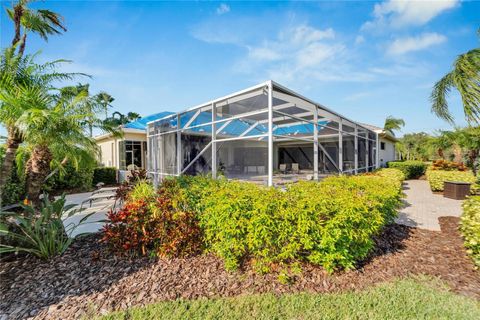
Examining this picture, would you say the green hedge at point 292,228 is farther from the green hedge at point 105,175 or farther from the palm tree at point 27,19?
the green hedge at point 105,175

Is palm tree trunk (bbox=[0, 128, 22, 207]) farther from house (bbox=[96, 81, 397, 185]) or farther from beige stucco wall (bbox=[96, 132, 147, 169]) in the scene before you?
beige stucco wall (bbox=[96, 132, 147, 169])

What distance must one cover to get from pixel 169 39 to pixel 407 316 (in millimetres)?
8714

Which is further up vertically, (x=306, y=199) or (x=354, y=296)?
(x=306, y=199)

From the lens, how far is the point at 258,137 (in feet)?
21.9

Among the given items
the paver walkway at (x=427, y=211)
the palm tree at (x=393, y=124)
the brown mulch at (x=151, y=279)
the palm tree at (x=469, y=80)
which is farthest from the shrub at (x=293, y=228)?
the palm tree at (x=393, y=124)

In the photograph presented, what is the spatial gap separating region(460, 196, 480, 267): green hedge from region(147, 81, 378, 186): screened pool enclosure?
3564 millimetres

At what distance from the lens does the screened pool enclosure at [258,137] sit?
701 cm

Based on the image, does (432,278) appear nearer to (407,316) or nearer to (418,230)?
(407,316)

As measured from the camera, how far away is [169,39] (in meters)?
7.26

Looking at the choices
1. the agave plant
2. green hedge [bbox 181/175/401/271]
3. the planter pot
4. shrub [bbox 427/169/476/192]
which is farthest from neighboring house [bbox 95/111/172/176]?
shrub [bbox 427/169/476/192]

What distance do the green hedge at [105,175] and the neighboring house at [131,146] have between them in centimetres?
57

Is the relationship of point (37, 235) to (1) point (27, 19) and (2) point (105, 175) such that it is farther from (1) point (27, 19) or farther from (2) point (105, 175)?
(2) point (105, 175)

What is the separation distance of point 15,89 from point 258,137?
554 cm

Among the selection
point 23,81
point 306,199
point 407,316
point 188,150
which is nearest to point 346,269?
point 407,316
